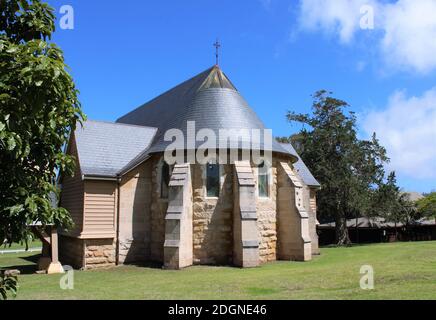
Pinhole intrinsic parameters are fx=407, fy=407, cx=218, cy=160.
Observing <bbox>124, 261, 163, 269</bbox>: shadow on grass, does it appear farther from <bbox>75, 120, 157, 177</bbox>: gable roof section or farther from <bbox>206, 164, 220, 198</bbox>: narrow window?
<bbox>75, 120, 157, 177</bbox>: gable roof section

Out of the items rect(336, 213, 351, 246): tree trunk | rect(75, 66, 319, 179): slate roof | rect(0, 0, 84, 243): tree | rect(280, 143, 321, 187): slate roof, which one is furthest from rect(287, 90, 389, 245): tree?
rect(0, 0, 84, 243): tree

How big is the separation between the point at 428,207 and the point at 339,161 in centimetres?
1354

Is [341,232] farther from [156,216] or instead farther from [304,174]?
[156,216]

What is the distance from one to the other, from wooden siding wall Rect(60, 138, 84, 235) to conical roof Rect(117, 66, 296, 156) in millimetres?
3807

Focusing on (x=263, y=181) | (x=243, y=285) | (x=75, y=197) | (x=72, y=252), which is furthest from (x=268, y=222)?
(x=72, y=252)

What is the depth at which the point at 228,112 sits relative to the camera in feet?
65.8

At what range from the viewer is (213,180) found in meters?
18.9

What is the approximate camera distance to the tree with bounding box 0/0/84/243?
389cm

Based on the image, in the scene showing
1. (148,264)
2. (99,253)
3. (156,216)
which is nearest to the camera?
(99,253)

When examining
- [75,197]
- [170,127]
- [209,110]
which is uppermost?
[209,110]

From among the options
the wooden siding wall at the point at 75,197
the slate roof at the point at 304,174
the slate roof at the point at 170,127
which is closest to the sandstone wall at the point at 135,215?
the slate roof at the point at 170,127

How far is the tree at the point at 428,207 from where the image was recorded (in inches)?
1710

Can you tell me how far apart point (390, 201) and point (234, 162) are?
26.8 meters
